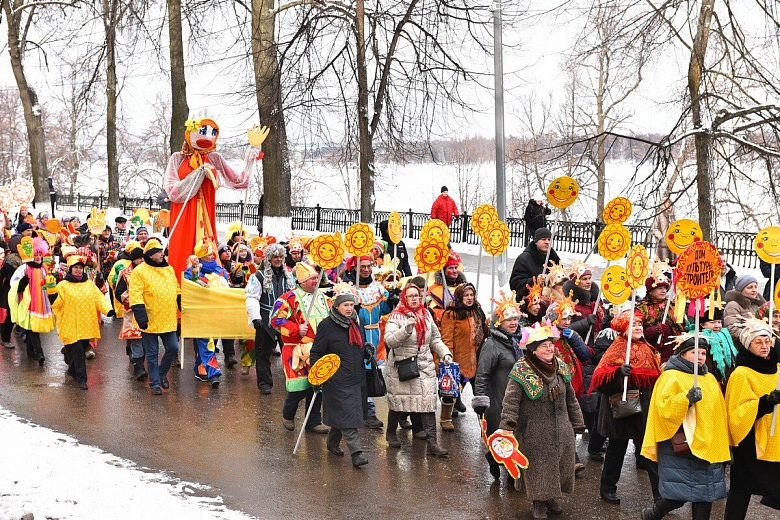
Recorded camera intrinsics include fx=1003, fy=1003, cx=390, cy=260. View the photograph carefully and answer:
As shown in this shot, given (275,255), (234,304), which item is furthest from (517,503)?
(234,304)

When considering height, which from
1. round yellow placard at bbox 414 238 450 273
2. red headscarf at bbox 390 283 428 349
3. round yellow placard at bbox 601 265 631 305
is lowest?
red headscarf at bbox 390 283 428 349

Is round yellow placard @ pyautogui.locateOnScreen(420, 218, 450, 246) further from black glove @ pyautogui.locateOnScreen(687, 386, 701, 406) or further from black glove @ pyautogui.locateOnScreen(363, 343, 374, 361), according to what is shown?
black glove @ pyautogui.locateOnScreen(687, 386, 701, 406)

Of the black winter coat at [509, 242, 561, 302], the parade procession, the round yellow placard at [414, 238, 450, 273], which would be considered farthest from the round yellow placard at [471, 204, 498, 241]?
the round yellow placard at [414, 238, 450, 273]

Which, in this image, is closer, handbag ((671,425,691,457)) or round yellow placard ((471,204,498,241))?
handbag ((671,425,691,457))

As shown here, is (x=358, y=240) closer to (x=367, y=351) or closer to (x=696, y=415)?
(x=367, y=351)

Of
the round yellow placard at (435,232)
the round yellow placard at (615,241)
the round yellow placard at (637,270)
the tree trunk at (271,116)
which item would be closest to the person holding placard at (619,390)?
the round yellow placard at (637,270)

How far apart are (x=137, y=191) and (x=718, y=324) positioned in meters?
62.9

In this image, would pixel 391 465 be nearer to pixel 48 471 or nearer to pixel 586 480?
pixel 586 480

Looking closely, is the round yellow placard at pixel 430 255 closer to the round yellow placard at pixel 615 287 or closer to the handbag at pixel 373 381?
the handbag at pixel 373 381

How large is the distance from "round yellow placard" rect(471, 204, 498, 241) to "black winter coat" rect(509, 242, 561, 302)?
54cm

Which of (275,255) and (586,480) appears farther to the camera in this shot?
(275,255)

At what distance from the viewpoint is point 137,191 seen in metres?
67.2

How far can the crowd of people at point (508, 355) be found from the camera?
6.25 m

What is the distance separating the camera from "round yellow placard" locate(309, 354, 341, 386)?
8.11 meters
